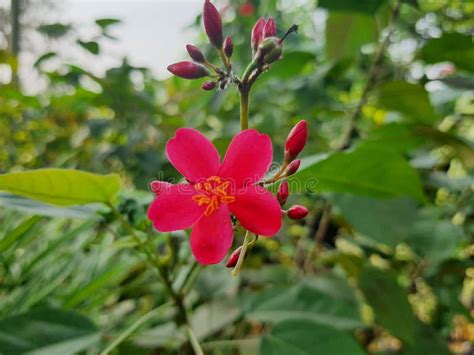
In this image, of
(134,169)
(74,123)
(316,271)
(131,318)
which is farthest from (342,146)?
(74,123)

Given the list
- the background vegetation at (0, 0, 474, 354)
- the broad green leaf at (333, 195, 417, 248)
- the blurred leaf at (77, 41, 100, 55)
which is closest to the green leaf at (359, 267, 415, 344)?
the background vegetation at (0, 0, 474, 354)

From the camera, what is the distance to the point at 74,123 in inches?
71.9

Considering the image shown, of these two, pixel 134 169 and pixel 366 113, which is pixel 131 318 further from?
pixel 366 113

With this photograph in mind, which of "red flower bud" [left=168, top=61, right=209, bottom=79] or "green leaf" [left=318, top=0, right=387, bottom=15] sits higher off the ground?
"red flower bud" [left=168, top=61, right=209, bottom=79]

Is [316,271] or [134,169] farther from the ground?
[134,169]

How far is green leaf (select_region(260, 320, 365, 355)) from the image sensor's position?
0.62 meters

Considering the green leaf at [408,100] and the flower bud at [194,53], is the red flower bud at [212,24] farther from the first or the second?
the green leaf at [408,100]

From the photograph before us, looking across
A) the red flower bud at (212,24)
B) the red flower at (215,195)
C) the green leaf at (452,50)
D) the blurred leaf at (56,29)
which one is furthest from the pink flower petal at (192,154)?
the blurred leaf at (56,29)

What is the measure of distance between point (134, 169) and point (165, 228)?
2.32 ft

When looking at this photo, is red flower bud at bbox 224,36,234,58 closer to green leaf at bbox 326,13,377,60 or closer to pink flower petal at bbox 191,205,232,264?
pink flower petal at bbox 191,205,232,264

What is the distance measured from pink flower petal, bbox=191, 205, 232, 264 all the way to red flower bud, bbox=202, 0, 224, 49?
18 cm

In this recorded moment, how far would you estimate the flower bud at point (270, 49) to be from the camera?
1.27ft

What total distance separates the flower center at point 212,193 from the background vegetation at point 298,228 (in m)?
0.11

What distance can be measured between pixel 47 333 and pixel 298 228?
94cm
